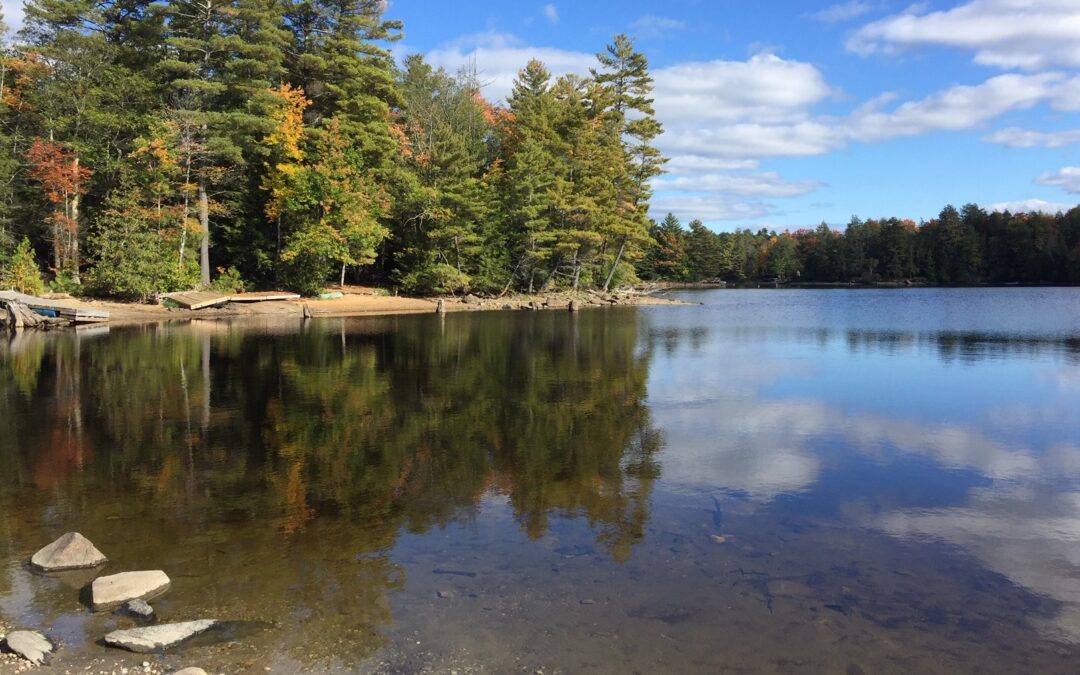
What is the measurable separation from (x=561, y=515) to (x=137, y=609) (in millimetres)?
4063

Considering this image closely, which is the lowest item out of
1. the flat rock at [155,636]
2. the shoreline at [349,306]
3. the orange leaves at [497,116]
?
the flat rock at [155,636]

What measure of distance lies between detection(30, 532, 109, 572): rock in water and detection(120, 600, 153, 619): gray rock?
1056mm

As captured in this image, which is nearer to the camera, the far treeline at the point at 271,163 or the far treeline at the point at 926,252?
Result: the far treeline at the point at 271,163

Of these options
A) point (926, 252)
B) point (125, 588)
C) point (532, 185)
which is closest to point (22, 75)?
point (532, 185)

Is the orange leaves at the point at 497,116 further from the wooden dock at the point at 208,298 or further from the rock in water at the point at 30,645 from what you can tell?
the rock in water at the point at 30,645

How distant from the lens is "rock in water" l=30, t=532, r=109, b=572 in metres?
6.16

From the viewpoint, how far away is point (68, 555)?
20.4ft

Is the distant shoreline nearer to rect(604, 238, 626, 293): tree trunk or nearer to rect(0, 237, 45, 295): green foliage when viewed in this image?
rect(604, 238, 626, 293): tree trunk

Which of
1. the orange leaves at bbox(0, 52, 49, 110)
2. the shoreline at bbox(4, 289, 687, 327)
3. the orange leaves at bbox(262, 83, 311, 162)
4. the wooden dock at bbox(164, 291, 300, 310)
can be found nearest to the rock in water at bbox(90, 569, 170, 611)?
the shoreline at bbox(4, 289, 687, 327)

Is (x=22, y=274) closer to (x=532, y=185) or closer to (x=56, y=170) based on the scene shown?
(x=56, y=170)

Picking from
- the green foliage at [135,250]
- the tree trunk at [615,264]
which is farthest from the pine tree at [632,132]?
the green foliage at [135,250]

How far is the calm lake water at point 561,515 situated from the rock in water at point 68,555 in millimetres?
163

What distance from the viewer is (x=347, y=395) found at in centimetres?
1496

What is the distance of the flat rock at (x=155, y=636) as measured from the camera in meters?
4.86
